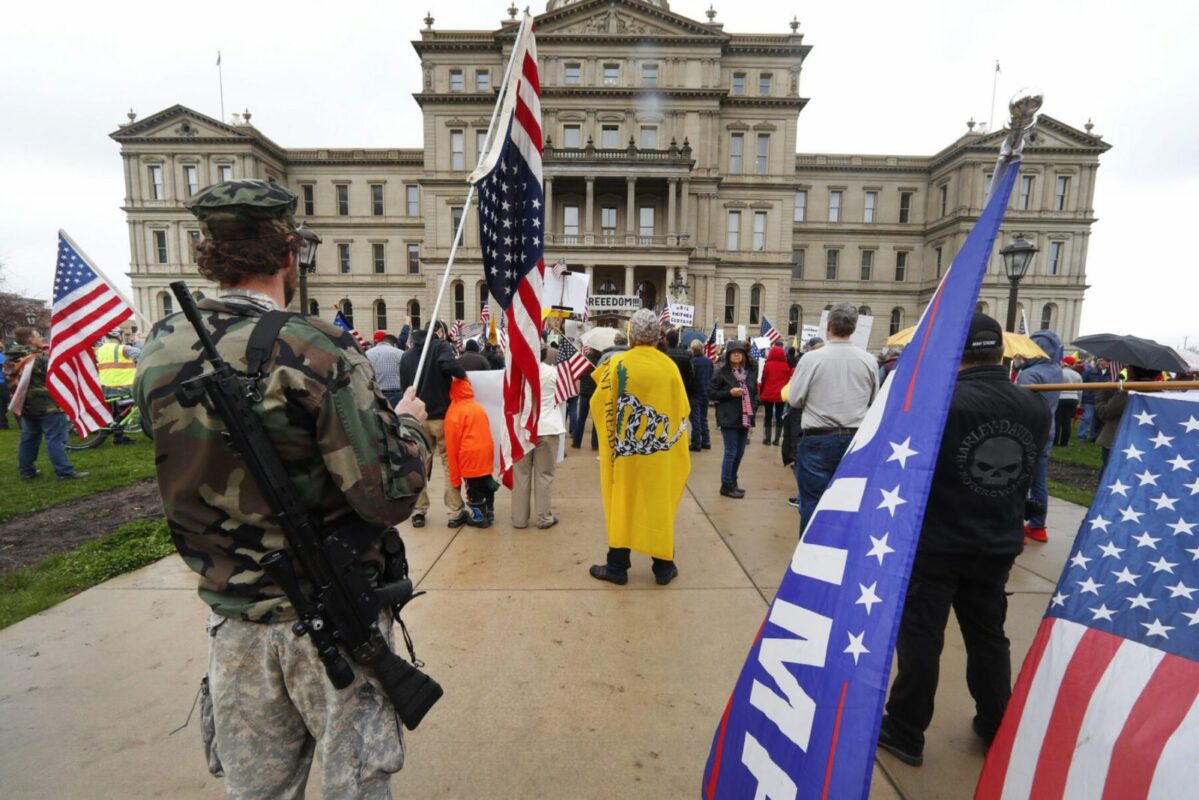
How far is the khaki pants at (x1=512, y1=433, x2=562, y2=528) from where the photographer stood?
541 cm

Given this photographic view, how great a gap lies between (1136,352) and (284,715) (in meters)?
5.08

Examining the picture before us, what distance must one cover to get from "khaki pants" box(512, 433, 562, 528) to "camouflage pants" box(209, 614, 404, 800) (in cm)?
388

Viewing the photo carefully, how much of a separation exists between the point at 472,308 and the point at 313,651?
130 ft

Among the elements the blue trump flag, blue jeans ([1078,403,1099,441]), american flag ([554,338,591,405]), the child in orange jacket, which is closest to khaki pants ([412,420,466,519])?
the child in orange jacket

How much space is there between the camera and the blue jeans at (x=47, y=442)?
734cm

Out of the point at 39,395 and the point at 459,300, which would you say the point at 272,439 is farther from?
the point at 459,300

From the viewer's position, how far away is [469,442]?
527 cm

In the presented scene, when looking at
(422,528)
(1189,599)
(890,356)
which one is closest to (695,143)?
(890,356)

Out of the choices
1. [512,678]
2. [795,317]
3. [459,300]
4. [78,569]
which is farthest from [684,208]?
[512,678]

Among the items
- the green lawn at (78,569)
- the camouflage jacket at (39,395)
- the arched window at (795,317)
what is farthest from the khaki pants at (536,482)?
the arched window at (795,317)

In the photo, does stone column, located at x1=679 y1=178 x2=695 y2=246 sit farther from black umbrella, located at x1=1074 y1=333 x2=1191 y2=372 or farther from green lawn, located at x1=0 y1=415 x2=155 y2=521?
black umbrella, located at x1=1074 y1=333 x2=1191 y2=372

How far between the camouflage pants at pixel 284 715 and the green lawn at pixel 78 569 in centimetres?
347

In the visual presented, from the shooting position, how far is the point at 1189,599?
1.68m

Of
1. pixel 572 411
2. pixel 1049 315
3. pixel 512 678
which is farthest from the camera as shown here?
pixel 1049 315
